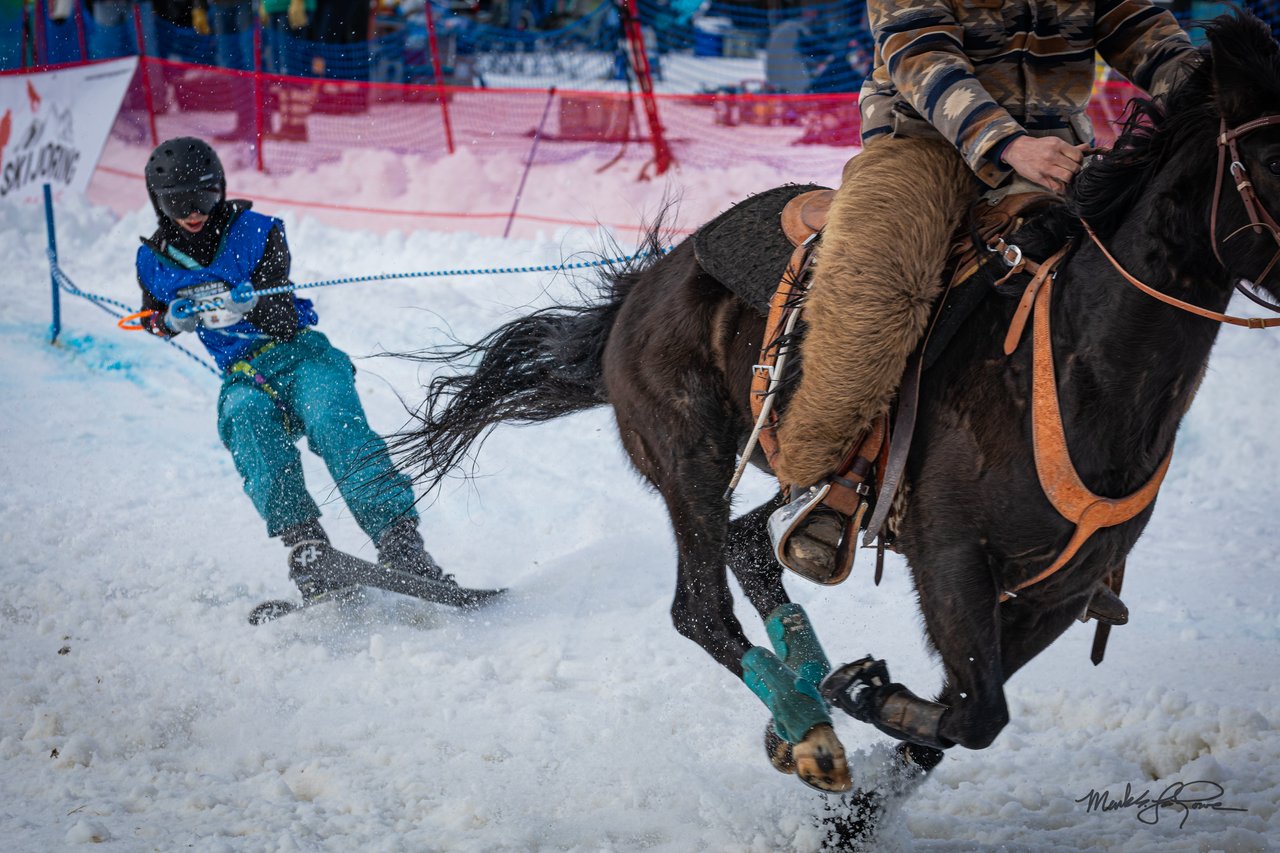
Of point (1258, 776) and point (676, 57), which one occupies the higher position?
point (676, 57)

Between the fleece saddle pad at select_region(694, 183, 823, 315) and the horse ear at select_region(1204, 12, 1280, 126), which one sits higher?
the horse ear at select_region(1204, 12, 1280, 126)

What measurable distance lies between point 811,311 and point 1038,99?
76 centimetres

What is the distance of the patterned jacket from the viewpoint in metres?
2.73

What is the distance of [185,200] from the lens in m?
5.23

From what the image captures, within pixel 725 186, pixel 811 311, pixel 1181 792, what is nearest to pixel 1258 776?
pixel 1181 792

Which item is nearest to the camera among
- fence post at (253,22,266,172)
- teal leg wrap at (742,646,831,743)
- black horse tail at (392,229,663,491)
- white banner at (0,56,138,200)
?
teal leg wrap at (742,646,831,743)

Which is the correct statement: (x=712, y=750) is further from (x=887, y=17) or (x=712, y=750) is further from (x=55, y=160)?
(x=55, y=160)

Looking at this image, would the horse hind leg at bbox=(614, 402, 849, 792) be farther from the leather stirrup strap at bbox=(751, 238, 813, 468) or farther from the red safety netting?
the red safety netting

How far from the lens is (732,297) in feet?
11.4

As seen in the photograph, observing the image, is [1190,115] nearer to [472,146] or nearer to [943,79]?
[943,79]

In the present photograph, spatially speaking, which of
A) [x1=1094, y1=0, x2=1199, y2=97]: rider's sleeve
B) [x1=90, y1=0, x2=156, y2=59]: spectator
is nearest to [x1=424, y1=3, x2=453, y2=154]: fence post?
[x1=90, y1=0, x2=156, y2=59]: spectator

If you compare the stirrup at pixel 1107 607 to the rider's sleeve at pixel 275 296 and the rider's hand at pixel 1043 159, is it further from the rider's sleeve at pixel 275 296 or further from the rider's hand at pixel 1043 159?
the rider's sleeve at pixel 275 296

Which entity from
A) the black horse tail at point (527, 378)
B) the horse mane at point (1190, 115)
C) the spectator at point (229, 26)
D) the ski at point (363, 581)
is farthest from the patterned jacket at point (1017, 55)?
the spectator at point (229, 26)

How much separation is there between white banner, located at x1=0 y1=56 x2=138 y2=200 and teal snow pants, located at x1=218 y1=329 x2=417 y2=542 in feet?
20.6
